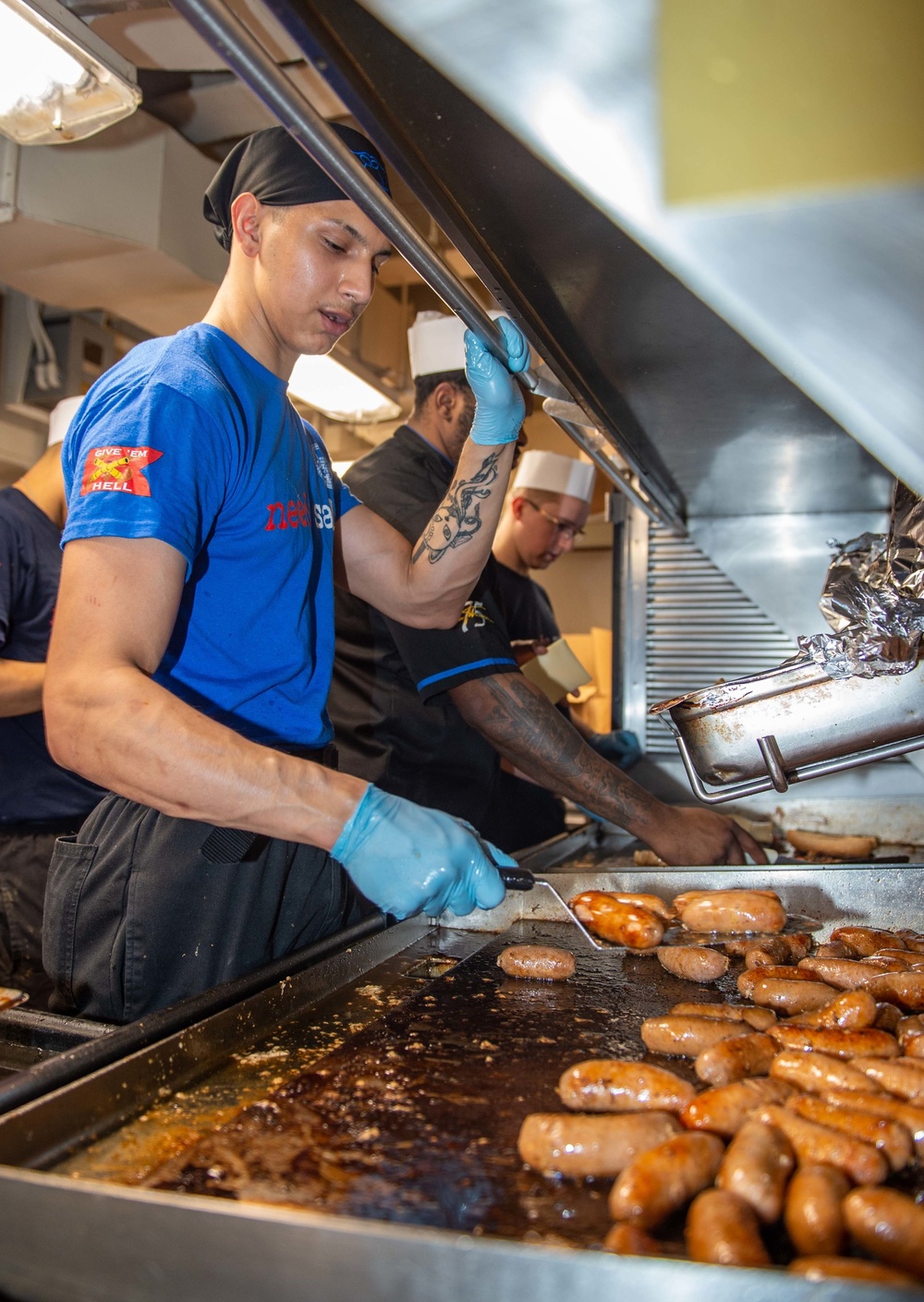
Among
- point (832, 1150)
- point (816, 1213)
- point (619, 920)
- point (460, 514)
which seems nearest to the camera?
point (816, 1213)

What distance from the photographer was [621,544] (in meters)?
3.68

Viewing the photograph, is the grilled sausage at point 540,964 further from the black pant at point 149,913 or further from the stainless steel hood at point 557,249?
the stainless steel hood at point 557,249

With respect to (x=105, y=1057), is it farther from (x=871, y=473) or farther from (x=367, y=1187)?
(x=871, y=473)

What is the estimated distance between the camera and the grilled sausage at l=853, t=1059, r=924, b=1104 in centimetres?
105

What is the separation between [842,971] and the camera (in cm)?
144

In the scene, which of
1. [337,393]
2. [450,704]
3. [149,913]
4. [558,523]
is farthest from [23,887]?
[337,393]

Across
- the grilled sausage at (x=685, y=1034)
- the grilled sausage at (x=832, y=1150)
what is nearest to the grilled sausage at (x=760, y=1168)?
the grilled sausage at (x=832, y=1150)

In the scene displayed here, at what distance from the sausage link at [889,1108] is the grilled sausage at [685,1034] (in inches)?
7.3

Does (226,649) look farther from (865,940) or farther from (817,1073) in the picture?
(865,940)

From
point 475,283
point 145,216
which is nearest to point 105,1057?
point 145,216

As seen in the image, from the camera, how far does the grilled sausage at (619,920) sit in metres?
1.66

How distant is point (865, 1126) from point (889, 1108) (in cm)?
7

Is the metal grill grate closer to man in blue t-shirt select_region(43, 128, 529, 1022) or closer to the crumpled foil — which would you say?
the crumpled foil

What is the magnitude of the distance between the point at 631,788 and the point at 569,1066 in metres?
1.32
